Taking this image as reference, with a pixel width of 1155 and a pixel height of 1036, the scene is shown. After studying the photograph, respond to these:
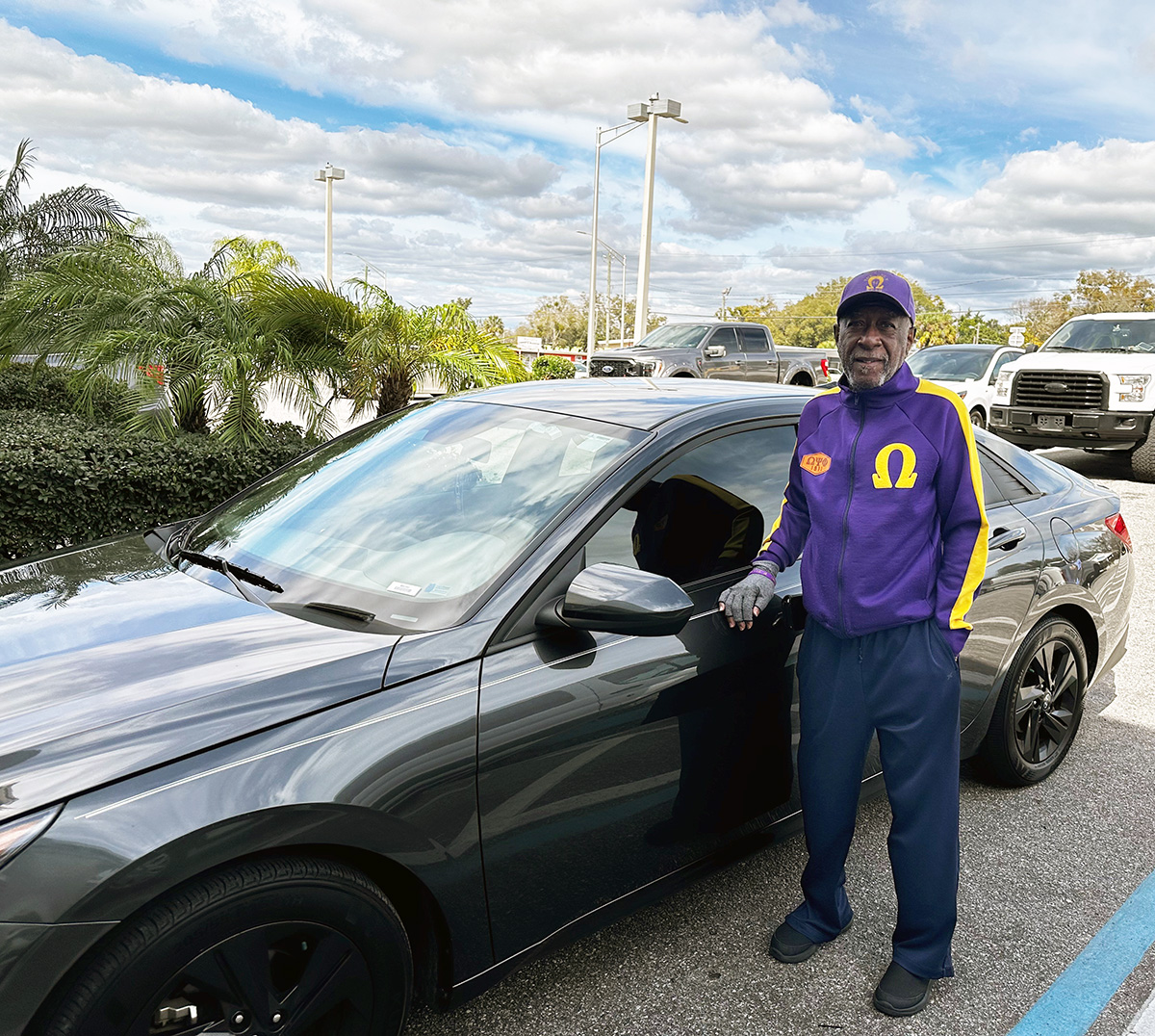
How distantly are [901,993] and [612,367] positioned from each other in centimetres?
1683

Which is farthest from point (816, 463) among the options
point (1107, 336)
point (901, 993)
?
point (1107, 336)

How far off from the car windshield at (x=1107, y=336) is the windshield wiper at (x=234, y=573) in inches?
519

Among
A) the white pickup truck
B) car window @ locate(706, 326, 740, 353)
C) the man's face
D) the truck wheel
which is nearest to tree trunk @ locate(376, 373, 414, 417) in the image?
the man's face

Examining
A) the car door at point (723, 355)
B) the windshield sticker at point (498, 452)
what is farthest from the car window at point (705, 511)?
the car door at point (723, 355)

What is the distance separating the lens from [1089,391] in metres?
12.4

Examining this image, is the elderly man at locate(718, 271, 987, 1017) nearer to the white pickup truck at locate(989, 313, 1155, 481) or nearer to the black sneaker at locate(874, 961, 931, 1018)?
the black sneaker at locate(874, 961, 931, 1018)

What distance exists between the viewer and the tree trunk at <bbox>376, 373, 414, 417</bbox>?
7.93 metres

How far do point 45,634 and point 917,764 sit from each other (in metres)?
2.11

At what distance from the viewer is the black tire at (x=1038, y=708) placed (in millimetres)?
3461

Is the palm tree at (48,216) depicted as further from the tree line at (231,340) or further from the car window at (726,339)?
the car window at (726,339)

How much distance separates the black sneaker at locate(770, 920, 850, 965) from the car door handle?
140 centimetres

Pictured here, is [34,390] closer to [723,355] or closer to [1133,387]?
[723,355]

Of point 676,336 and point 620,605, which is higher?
point 676,336

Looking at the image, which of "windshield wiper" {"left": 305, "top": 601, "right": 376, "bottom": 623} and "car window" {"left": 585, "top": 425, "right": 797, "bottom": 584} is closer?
"windshield wiper" {"left": 305, "top": 601, "right": 376, "bottom": 623}
